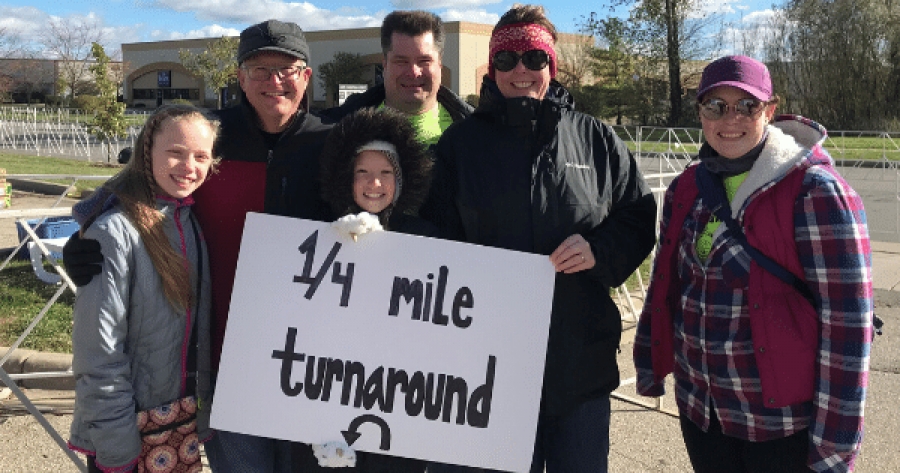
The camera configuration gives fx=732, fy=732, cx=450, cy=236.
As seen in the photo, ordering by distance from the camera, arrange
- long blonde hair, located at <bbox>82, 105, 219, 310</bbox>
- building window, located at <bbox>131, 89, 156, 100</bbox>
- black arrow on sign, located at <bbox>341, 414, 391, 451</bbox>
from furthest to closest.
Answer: building window, located at <bbox>131, 89, 156, 100</bbox> < black arrow on sign, located at <bbox>341, 414, 391, 451</bbox> < long blonde hair, located at <bbox>82, 105, 219, 310</bbox>

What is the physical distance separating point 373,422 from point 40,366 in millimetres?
3780

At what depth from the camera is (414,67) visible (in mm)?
3154

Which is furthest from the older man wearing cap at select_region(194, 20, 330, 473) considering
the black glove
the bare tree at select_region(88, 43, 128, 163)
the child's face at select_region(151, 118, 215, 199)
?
the bare tree at select_region(88, 43, 128, 163)

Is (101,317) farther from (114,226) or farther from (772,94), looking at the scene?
(772,94)

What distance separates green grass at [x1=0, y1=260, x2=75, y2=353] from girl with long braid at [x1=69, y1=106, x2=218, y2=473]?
3.53 metres

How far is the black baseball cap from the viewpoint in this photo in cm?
260

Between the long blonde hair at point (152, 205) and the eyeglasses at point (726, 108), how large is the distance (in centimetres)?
165

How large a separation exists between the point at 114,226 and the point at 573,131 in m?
1.55

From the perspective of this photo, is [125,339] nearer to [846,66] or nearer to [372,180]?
[372,180]

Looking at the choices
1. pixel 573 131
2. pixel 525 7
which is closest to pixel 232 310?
pixel 573 131

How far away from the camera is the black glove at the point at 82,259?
217 cm

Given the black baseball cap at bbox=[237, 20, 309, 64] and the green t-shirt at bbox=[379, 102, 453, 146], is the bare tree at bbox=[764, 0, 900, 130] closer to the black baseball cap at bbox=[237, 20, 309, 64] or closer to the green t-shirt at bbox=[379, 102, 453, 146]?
the green t-shirt at bbox=[379, 102, 453, 146]

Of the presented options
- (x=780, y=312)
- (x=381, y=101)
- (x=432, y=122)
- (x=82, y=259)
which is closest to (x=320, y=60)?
(x=381, y=101)

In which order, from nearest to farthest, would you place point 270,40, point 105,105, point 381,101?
1. point 270,40
2. point 381,101
3. point 105,105
